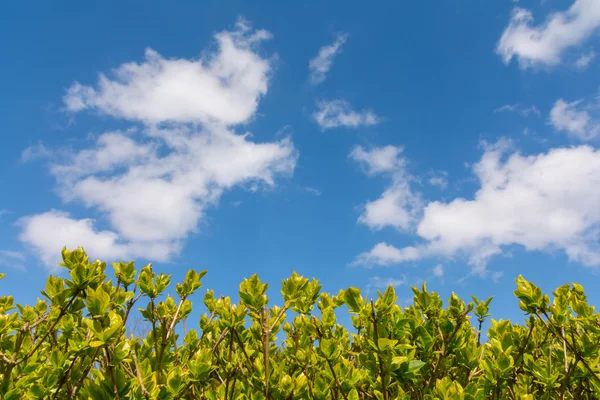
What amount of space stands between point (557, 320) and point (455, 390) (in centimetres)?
111

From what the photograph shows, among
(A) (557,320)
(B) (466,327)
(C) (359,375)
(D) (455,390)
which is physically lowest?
(D) (455,390)

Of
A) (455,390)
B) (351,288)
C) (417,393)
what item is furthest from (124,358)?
(417,393)

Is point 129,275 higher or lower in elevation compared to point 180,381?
higher

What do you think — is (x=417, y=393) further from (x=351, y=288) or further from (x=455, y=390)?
(x=351, y=288)

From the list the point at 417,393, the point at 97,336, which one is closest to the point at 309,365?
the point at 417,393

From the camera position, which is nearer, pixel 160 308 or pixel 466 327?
pixel 160 308

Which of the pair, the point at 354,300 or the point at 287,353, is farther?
the point at 287,353

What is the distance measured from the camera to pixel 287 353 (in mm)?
3727

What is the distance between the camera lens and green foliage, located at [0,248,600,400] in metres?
2.29

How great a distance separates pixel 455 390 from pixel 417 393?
1.06 m

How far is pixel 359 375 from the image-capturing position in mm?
2730

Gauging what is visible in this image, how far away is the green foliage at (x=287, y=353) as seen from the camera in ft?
7.52

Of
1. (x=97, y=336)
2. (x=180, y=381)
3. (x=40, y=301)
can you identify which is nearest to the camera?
(x=97, y=336)

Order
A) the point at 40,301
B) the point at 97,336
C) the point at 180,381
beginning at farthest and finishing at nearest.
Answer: the point at 40,301 → the point at 180,381 → the point at 97,336
